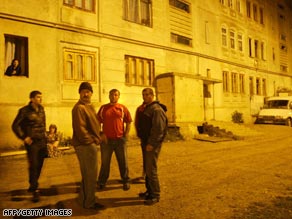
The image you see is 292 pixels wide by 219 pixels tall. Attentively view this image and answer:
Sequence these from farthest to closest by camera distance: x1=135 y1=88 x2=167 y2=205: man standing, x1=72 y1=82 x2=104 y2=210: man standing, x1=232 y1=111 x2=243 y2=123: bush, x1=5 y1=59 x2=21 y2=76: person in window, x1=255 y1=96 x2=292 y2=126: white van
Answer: x1=232 y1=111 x2=243 y2=123: bush → x1=255 y1=96 x2=292 y2=126: white van → x1=5 y1=59 x2=21 y2=76: person in window → x1=135 y1=88 x2=167 y2=205: man standing → x1=72 y1=82 x2=104 y2=210: man standing

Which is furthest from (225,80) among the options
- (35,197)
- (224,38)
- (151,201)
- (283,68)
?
(35,197)

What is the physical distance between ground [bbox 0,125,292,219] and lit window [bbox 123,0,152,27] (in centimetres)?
790

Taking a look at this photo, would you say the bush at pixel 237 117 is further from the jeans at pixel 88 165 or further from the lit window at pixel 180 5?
the jeans at pixel 88 165

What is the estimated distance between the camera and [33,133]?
4848mm

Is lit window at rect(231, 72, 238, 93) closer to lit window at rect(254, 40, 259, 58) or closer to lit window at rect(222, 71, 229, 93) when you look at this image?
lit window at rect(222, 71, 229, 93)

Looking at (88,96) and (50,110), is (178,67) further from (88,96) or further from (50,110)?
(88,96)

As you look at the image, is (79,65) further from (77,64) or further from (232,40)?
(232,40)

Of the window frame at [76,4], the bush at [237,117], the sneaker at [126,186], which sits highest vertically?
the window frame at [76,4]

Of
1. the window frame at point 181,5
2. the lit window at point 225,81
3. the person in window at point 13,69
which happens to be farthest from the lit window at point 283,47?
the person in window at point 13,69

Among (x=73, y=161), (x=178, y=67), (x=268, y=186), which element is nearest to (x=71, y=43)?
(x=73, y=161)

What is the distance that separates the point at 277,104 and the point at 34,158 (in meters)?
20.8

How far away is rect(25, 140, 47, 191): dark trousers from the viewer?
191 inches

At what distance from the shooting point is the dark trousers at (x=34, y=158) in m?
4.84

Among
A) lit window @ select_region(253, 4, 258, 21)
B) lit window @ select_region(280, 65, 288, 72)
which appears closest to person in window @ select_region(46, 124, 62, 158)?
lit window @ select_region(253, 4, 258, 21)
